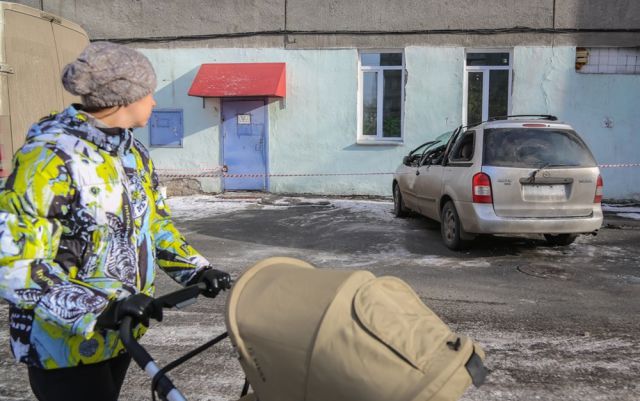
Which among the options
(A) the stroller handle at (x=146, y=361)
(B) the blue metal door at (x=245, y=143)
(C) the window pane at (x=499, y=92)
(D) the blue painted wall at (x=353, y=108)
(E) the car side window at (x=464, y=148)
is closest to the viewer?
(A) the stroller handle at (x=146, y=361)

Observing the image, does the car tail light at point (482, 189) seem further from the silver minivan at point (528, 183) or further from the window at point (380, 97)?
the window at point (380, 97)

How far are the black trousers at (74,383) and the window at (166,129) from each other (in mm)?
12797

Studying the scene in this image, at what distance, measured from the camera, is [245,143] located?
552 inches

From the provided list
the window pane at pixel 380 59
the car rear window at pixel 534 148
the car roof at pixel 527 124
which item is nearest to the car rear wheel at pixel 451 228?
the car rear window at pixel 534 148

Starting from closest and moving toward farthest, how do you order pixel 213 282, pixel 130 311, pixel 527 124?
pixel 130 311
pixel 213 282
pixel 527 124

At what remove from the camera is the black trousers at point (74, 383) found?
1871 mm

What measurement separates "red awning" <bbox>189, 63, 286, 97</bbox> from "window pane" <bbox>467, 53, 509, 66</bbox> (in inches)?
177

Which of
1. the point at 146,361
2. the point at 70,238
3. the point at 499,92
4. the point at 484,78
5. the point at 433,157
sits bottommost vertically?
the point at 146,361

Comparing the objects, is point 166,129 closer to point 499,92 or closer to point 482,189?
point 499,92

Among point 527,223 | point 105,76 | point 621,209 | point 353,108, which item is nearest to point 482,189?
point 527,223

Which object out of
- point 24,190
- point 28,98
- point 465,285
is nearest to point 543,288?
point 465,285

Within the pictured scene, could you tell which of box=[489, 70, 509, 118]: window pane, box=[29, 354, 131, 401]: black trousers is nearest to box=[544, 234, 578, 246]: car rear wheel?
box=[489, 70, 509, 118]: window pane

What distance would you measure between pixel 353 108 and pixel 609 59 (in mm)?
5925

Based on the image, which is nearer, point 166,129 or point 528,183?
point 528,183
